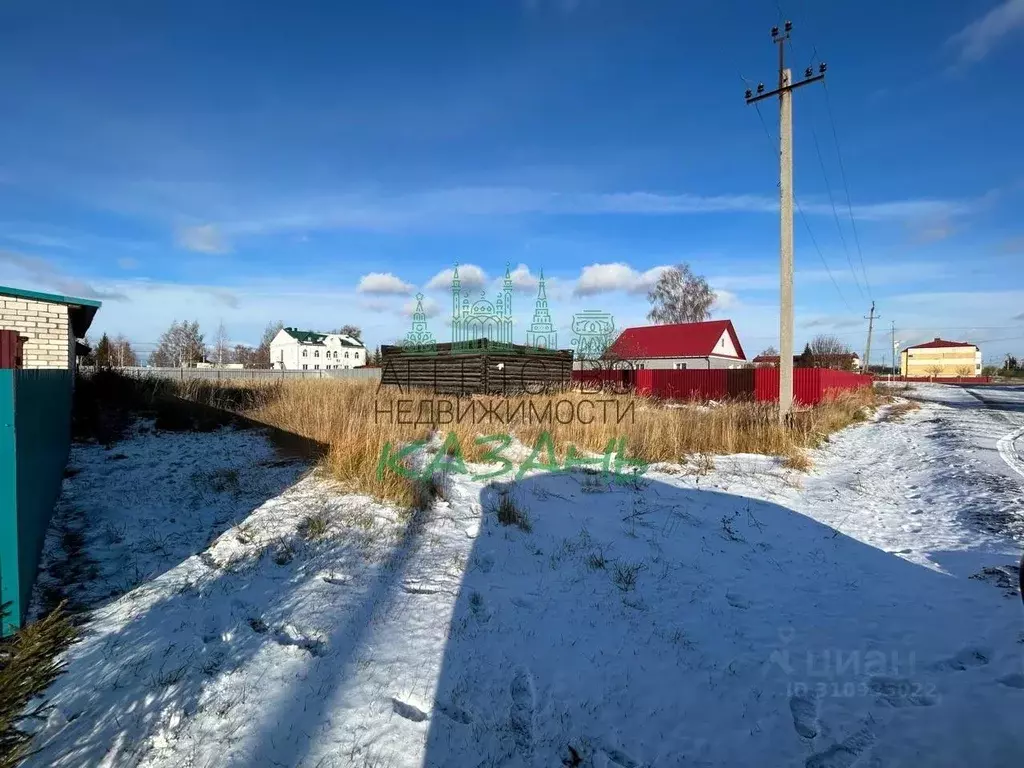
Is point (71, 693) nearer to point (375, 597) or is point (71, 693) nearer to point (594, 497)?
point (375, 597)

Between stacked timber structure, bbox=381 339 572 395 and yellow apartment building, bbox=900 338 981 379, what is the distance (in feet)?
250

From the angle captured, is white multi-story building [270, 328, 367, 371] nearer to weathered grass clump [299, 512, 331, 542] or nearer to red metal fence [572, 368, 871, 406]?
red metal fence [572, 368, 871, 406]

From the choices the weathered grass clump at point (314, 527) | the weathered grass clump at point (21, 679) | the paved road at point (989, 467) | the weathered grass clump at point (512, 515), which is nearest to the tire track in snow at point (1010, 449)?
the paved road at point (989, 467)

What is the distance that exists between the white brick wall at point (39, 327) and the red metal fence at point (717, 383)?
12.1 metres

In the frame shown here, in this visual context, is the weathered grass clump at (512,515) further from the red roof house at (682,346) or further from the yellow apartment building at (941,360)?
the yellow apartment building at (941,360)

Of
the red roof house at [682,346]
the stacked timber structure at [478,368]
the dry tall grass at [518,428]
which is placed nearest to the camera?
the dry tall grass at [518,428]

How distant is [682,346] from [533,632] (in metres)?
33.7

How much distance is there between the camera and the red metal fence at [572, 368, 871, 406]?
1666 cm

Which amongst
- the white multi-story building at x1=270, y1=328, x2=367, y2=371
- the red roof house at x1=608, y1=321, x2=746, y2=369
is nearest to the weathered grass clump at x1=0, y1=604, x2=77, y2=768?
the red roof house at x1=608, y1=321, x2=746, y2=369

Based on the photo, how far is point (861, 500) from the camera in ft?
20.1

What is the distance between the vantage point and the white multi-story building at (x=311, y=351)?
193ft

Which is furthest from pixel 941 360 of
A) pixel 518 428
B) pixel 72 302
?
pixel 72 302

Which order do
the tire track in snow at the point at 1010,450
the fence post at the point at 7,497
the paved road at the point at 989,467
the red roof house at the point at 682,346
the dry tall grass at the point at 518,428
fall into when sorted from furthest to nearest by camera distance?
the red roof house at the point at 682,346
the tire track in snow at the point at 1010,450
the dry tall grass at the point at 518,428
the paved road at the point at 989,467
the fence post at the point at 7,497

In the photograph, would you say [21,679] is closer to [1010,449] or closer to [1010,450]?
[1010,450]
